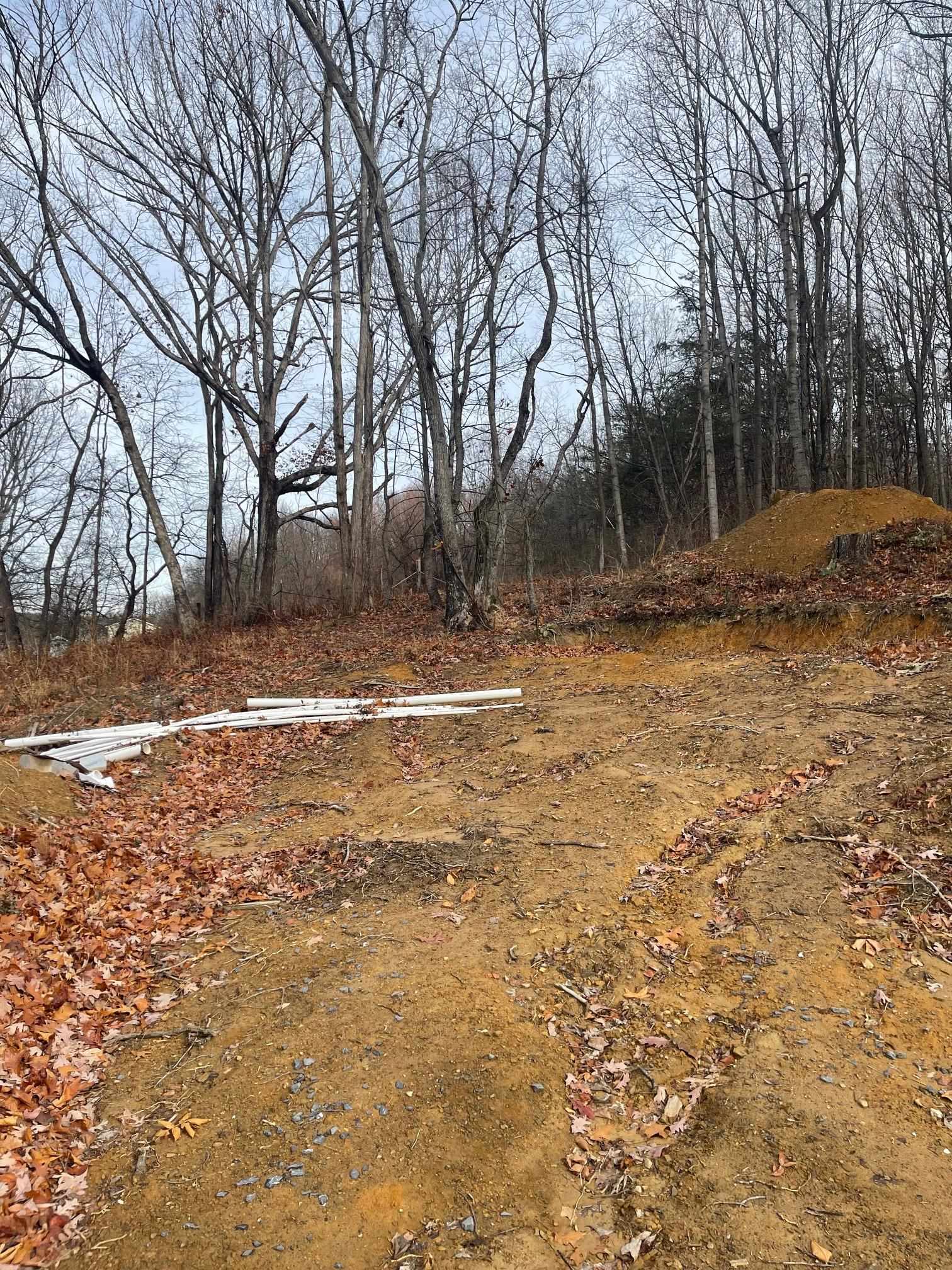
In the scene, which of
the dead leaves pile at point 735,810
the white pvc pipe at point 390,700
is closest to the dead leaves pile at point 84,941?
the white pvc pipe at point 390,700

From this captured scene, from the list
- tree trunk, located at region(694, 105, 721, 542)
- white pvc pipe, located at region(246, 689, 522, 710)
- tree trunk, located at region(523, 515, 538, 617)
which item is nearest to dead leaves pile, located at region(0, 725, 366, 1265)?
white pvc pipe, located at region(246, 689, 522, 710)

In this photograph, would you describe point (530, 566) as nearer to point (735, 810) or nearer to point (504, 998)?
point (735, 810)

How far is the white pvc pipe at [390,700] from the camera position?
9.45 meters

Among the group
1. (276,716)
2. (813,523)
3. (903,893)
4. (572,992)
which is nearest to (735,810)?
(903,893)

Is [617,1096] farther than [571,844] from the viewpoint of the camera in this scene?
No

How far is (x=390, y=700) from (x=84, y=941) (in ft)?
17.7

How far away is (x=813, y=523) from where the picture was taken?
14.3 metres

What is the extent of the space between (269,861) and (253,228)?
1708 centimetres

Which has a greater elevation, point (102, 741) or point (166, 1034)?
point (102, 741)

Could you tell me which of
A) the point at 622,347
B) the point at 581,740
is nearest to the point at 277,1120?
the point at 581,740

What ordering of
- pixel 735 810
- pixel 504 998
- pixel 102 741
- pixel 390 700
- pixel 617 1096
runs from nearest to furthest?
1. pixel 617 1096
2. pixel 504 998
3. pixel 735 810
4. pixel 102 741
5. pixel 390 700

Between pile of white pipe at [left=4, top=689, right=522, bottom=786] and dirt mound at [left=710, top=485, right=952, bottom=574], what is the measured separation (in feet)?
22.1

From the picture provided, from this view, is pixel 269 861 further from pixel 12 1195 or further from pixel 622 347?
pixel 622 347

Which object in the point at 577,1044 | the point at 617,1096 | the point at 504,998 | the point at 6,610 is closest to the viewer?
the point at 617,1096
